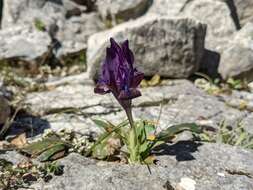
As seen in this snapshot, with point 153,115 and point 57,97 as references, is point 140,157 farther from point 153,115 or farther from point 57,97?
point 57,97

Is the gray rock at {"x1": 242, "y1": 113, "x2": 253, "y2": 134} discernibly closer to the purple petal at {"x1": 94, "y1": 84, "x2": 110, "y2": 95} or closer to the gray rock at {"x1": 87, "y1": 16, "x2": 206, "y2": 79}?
the gray rock at {"x1": 87, "y1": 16, "x2": 206, "y2": 79}

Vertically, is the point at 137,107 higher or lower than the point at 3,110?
lower

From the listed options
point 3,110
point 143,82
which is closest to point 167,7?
point 143,82

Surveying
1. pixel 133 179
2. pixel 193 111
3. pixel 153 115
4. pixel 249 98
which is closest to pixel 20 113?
pixel 153 115

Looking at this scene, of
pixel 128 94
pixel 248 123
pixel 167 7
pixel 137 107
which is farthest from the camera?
pixel 167 7

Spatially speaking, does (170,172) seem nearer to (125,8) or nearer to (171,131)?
(171,131)
